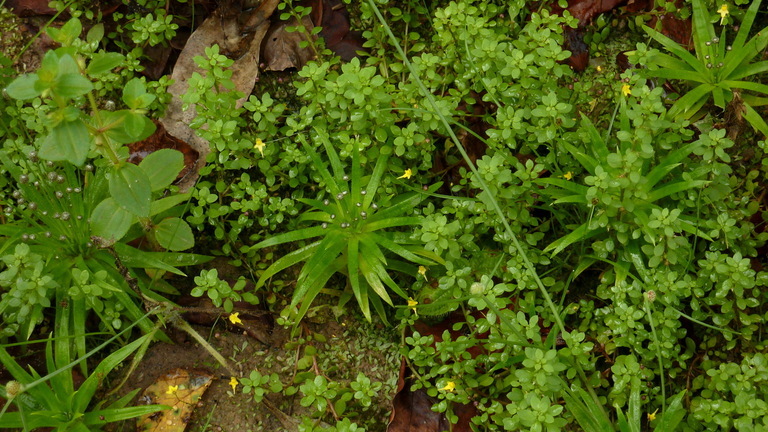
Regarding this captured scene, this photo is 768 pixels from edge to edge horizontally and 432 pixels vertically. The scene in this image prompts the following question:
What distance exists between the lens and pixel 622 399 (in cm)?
310

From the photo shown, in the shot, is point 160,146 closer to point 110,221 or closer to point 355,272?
point 110,221

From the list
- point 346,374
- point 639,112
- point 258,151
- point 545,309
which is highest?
point 639,112

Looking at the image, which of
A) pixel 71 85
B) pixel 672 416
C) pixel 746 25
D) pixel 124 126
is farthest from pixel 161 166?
pixel 746 25

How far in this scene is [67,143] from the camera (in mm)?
2480

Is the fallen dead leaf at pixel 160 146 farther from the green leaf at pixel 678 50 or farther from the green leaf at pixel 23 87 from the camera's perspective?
the green leaf at pixel 678 50

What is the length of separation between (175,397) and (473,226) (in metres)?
1.65

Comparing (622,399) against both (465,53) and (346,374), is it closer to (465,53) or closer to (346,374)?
(346,374)

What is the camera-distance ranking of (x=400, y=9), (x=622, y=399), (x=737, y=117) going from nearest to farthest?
1. (x=622, y=399)
2. (x=737, y=117)
3. (x=400, y=9)

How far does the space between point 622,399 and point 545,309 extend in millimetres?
522

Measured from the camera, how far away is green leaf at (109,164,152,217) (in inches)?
110

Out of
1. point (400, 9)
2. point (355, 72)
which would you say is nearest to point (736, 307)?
point (355, 72)

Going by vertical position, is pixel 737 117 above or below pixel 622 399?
above

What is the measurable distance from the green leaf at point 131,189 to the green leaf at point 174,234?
0.61 m

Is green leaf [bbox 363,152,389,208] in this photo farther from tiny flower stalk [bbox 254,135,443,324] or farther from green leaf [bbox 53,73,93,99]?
green leaf [bbox 53,73,93,99]
